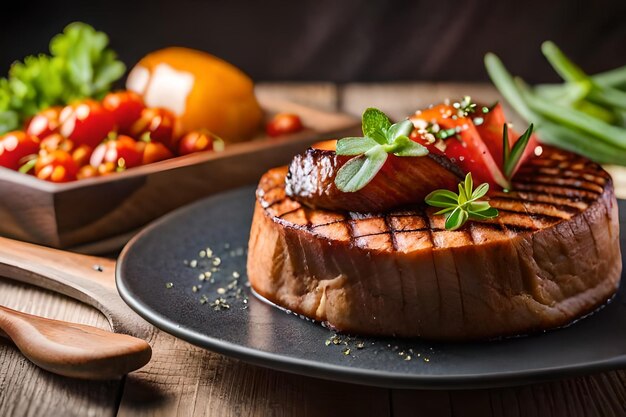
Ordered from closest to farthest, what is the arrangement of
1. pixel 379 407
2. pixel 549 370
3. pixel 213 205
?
pixel 549 370
pixel 379 407
pixel 213 205

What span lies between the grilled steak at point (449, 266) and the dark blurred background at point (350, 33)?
11.8ft

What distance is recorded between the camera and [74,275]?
288 centimetres

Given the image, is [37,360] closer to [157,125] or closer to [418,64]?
[157,125]

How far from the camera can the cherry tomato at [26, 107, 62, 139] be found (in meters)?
3.78

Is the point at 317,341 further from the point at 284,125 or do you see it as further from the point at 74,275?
the point at 284,125

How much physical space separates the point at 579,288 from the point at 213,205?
1.51 metres

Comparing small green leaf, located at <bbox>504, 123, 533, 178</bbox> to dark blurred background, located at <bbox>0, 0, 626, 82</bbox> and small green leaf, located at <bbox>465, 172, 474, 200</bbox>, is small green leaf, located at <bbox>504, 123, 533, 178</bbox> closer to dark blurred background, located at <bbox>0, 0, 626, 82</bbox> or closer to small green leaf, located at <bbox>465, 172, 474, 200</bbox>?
small green leaf, located at <bbox>465, 172, 474, 200</bbox>

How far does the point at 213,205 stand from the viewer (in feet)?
11.0

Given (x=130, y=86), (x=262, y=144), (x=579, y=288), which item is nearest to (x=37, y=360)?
(x=579, y=288)

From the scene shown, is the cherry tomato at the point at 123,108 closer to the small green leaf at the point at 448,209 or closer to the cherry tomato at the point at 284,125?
the cherry tomato at the point at 284,125

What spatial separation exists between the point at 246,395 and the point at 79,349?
0.45 meters

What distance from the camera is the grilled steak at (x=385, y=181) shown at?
7.86ft

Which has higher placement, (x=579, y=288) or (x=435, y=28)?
(x=579, y=288)

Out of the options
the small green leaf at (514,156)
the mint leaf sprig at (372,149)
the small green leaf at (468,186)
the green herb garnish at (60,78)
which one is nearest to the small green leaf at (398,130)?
the mint leaf sprig at (372,149)
